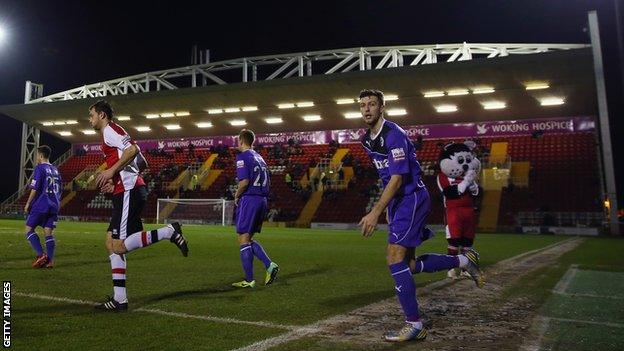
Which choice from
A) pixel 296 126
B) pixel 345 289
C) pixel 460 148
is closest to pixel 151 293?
pixel 345 289

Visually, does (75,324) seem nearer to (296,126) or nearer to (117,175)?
(117,175)

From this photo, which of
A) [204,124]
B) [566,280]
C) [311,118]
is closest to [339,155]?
[311,118]

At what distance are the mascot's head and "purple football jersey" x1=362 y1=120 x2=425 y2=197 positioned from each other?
3192mm

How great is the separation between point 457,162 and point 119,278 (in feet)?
15.9

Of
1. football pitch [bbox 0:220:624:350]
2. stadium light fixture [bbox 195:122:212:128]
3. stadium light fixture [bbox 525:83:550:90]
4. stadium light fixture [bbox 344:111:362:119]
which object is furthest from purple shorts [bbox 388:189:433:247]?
stadium light fixture [bbox 195:122:212:128]

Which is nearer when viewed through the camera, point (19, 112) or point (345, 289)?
point (345, 289)

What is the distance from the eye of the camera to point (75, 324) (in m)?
4.02

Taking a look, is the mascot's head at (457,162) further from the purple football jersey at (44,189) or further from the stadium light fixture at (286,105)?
the stadium light fixture at (286,105)

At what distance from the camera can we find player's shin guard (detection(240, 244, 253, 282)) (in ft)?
Answer: 20.6

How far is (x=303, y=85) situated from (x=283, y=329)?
86.9 feet

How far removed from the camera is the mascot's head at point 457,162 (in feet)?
23.4

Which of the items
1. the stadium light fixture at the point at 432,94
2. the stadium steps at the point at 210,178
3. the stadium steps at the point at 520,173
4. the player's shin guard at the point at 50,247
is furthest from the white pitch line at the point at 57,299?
the stadium steps at the point at 210,178

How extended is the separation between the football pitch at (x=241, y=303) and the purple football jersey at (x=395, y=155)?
1.25 m

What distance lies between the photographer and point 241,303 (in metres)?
5.09
